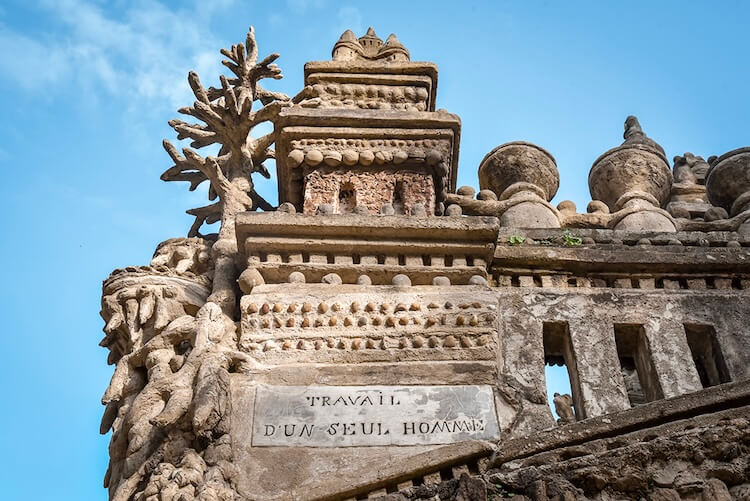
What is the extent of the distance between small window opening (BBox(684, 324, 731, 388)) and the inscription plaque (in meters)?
1.83

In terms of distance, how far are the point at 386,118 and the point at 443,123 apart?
52 centimetres

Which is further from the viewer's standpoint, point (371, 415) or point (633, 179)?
point (633, 179)

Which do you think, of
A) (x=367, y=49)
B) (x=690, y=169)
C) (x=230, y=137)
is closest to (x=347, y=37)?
(x=367, y=49)

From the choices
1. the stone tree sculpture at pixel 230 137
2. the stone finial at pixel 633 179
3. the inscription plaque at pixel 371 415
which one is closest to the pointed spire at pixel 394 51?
the stone tree sculpture at pixel 230 137

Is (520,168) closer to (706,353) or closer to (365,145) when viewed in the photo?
(365,145)

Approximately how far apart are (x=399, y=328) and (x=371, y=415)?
0.87 metres

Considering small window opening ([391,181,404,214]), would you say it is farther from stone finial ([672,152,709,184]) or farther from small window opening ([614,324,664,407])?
stone finial ([672,152,709,184])

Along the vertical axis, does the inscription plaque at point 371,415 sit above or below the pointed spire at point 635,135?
below

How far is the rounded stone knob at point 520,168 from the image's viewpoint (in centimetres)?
1208

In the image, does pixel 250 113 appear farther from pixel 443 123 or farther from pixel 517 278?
pixel 517 278

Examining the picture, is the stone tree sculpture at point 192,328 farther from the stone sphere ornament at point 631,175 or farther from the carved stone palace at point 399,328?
the stone sphere ornament at point 631,175

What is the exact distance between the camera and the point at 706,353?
30.0 ft

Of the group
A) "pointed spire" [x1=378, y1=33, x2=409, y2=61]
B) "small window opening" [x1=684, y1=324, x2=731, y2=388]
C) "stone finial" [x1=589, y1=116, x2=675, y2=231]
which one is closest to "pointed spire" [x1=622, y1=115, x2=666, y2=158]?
"stone finial" [x1=589, y1=116, x2=675, y2=231]

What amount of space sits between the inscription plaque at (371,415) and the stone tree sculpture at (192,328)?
12.8 inches
